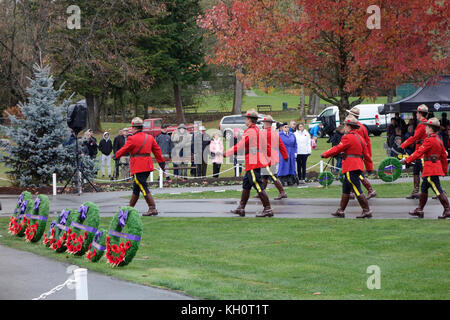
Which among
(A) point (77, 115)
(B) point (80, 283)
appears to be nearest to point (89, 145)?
(A) point (77, 115)

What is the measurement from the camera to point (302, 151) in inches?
909

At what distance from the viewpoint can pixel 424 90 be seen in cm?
2706

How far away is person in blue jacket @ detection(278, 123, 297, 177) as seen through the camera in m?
21.9

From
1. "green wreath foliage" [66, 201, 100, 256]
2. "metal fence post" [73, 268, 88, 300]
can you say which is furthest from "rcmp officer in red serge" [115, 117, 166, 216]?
"metal fence post" [73, 268, 88, 300]

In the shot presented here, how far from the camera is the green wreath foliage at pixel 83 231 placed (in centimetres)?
1068

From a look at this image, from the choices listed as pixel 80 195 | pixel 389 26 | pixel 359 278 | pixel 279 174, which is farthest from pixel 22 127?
pixel 359 278

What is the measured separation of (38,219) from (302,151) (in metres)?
12.2

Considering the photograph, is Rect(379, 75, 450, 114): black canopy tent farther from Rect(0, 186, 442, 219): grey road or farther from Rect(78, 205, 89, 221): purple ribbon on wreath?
Rect(78, 205, 89, 221): purple ribbon on wreath

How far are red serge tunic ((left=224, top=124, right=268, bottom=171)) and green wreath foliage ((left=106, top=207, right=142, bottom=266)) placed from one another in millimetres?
4894

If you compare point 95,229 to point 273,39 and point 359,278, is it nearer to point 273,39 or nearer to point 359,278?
point 359,278

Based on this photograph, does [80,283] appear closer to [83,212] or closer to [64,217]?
[83,212]

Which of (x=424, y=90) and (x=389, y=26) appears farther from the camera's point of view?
(x=424, y=90)
